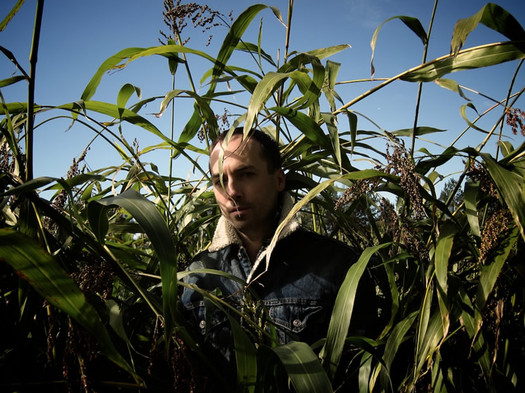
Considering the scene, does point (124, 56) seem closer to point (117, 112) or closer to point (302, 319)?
point (117, 112)

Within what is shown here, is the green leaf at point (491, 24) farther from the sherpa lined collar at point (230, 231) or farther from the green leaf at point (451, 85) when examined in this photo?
the sherpa lined collar at point (230, 231)

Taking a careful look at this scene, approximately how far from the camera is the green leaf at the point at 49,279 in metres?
0.41

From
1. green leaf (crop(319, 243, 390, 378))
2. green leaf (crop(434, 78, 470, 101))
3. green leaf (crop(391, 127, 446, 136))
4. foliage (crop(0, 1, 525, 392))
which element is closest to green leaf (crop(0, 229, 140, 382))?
foliage (crop(0, 1, 525, 392))

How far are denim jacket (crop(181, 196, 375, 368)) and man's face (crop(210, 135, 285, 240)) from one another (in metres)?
0.08

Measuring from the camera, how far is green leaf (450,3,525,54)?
0.60m

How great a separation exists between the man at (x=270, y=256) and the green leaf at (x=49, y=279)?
57 centimetres

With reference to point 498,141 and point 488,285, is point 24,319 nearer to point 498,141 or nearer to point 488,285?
point 488,285

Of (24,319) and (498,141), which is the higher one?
(498,141)

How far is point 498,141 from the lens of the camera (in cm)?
85

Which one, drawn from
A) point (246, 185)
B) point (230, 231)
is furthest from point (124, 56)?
point (230, 231)

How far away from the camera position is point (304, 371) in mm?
497

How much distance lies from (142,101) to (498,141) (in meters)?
0.96

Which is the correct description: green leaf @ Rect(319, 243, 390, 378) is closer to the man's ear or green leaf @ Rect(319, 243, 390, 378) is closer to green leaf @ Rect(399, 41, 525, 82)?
green leaf @ Rect(399, 41, 525, 82)

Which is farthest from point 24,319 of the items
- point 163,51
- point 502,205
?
point 502,205
